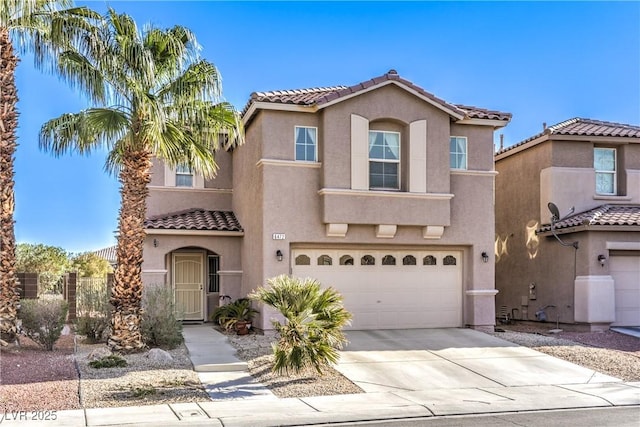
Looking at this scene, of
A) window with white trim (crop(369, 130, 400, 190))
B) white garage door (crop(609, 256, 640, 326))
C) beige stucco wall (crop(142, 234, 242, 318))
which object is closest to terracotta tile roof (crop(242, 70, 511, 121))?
window with white trim (crop(369, 130, 400, 190))

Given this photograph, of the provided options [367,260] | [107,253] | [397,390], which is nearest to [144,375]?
[397,390]

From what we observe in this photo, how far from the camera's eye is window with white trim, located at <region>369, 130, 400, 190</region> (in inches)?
719

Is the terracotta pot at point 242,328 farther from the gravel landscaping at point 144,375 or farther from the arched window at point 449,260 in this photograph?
the arched window at point 449,260

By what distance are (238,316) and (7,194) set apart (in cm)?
670

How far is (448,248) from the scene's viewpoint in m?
19.2

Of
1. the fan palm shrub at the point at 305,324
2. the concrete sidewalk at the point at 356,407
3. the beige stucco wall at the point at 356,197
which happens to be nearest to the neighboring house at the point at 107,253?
the beige stucco wall at the point at 356,197

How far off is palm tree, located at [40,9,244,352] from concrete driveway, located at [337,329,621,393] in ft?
16.9

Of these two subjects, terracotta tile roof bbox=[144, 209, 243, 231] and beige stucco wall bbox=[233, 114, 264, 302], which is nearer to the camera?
beige stucco wall bbox=[233, 114, 264, 302]

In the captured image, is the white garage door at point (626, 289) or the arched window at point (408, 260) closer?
the arched window at point (408, 260)

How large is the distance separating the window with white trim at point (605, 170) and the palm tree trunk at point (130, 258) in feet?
48.4

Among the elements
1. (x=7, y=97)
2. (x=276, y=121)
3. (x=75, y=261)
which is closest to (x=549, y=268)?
(x=276, y=121)

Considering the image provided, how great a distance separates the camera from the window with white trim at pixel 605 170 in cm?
2183

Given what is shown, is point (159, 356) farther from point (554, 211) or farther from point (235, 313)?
point (554, 211)

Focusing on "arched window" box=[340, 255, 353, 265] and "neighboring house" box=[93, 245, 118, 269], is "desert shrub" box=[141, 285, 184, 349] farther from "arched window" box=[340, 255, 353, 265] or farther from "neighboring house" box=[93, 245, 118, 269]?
"neighboring house" box=[93, 245, 118, 269]
